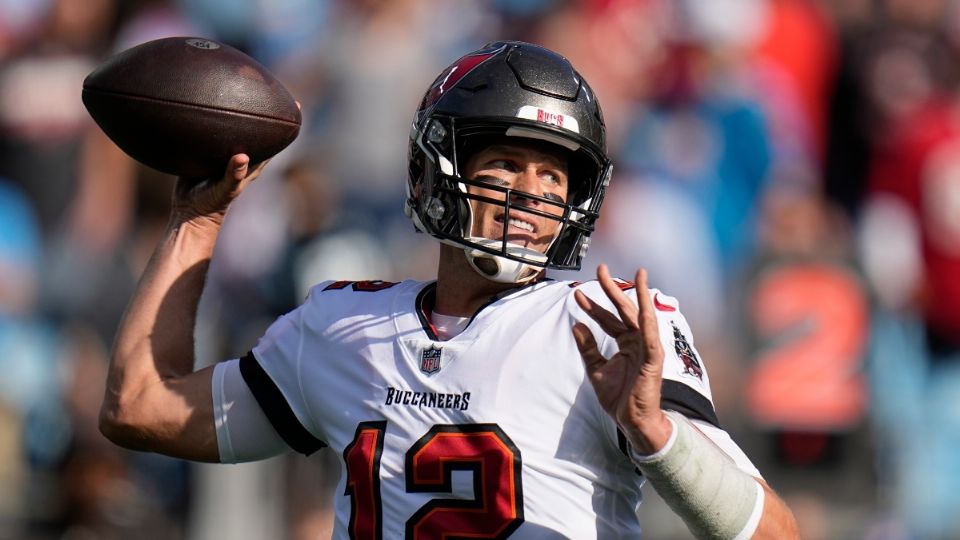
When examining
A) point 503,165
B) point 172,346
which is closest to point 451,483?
point 503,165

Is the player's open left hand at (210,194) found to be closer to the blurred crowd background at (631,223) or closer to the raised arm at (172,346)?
the raised arm at (172,346)

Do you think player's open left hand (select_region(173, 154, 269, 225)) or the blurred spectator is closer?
player's open left hand (select_region(173, 154, 269, 225))

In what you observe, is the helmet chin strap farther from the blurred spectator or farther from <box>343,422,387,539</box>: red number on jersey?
the blurred spectator

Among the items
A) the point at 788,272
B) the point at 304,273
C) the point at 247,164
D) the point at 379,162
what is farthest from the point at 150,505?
the point at 247,164

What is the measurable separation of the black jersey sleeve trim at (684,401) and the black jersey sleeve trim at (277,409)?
0.95 m

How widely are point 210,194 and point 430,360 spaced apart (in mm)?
810

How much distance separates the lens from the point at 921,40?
27.3 ft

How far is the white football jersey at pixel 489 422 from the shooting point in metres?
3.06

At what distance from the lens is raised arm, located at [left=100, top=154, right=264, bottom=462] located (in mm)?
3566

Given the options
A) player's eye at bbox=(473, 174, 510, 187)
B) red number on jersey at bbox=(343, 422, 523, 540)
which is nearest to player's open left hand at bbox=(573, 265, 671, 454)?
red number on jersey at bbox=(343, 422, 523, 540)

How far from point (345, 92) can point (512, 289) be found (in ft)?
16.1

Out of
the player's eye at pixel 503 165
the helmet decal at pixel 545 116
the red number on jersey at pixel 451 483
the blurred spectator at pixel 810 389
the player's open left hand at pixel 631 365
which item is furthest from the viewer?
the blurred spectator at pixel 810 389

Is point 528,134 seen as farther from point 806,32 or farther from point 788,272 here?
point 806,32

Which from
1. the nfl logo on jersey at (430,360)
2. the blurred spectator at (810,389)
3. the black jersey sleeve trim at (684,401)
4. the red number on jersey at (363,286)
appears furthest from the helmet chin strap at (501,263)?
the blurred spectator at (810,389)
